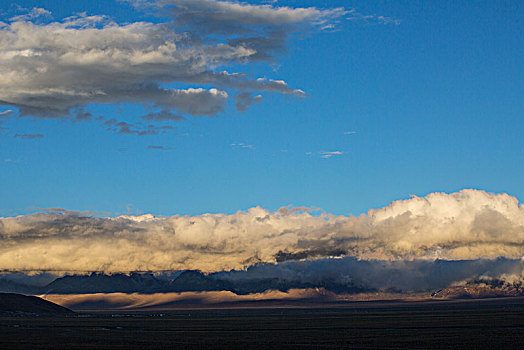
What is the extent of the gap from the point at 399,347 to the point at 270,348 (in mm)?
24187

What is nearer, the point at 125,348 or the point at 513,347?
the point at 513,347

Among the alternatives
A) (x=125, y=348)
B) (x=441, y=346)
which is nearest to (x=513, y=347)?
(x=441, y=346)

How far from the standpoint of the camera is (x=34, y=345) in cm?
13375

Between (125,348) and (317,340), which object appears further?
(317,340)

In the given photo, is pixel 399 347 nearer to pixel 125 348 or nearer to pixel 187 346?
pixel 187 346

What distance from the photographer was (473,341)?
135250 millimetres

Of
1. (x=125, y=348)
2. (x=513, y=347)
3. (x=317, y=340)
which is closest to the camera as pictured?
(x=513, y=347)

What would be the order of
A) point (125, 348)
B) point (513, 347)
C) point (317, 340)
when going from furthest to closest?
point (317, 340) < point (125, 348) < point (513, 347)

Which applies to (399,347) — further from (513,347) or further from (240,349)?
(240,349)

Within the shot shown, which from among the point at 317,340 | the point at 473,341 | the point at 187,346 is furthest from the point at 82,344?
the point at 473,341

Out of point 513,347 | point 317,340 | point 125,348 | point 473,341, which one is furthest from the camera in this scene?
point 317,340

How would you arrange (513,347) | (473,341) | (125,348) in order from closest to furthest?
(513,347) < (125,348) < (473,341)

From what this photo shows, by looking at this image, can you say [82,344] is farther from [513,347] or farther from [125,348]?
[513,347]

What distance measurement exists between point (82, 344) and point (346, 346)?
55.1 metres
